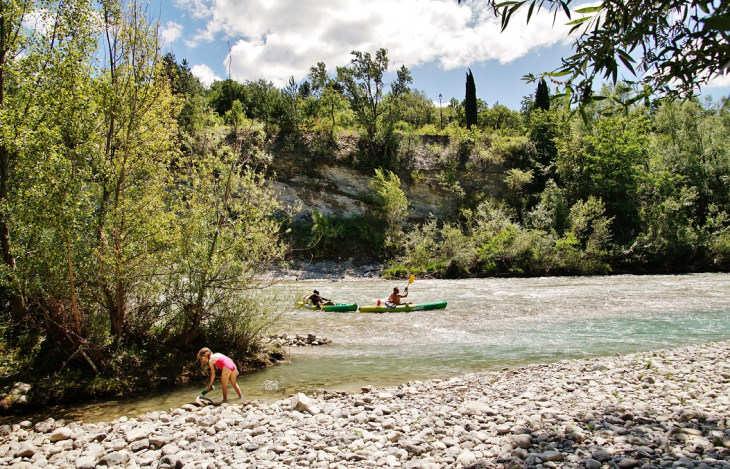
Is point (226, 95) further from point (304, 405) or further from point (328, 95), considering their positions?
point (304, 405)

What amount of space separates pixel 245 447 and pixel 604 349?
8.02 meters

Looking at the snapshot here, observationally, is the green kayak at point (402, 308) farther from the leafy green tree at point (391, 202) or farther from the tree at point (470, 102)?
the tree at point (470, 102)

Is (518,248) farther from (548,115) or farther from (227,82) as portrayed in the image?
(227,82)

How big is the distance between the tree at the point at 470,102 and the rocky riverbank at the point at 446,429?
4285 centimetres

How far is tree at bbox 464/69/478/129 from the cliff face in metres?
7.08

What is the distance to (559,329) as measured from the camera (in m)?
11.7

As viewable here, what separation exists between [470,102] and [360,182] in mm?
18331

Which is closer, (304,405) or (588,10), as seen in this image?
(588,10)

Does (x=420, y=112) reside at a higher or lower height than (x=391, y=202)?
higher

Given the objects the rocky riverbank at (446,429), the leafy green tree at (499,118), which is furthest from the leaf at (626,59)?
the leafy green tree at (499,118)

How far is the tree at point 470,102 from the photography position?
46.9m

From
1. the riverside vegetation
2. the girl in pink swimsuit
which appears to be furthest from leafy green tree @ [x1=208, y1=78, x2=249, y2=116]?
the girl in pink swimsuit

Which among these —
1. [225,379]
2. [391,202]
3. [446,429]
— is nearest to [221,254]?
[225,379]

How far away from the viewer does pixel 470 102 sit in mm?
47281
